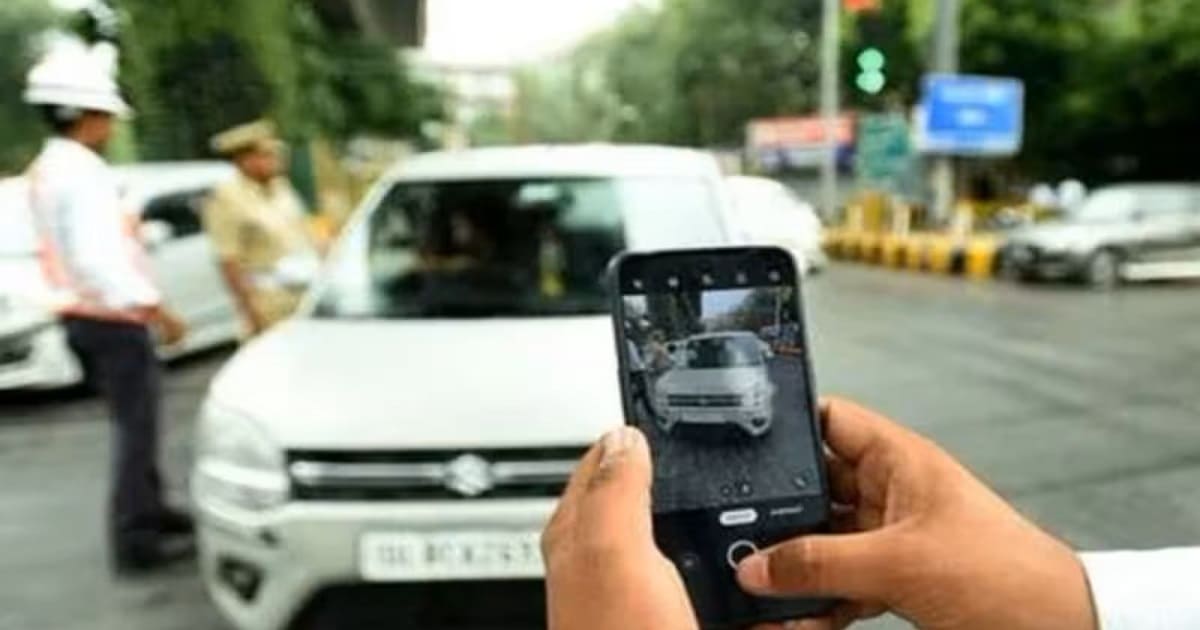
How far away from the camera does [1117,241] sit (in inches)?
586

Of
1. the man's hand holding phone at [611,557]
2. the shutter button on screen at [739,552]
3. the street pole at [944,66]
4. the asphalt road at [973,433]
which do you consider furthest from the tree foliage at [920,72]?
the man's hand holding phone at [611,557]

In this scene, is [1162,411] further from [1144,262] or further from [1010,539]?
[1144,262]

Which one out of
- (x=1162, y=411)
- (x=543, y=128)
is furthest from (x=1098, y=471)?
(x=543, y=128)

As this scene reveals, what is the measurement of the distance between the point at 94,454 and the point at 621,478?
547 centimetres

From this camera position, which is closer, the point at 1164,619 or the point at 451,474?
the point at 1164,619

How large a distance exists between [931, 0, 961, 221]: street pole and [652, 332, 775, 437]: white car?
56.8ft

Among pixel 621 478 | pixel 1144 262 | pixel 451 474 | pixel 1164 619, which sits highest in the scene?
pixel 621 478

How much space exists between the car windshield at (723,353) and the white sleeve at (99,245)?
2888 millimetres

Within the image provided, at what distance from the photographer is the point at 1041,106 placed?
87.5 ft

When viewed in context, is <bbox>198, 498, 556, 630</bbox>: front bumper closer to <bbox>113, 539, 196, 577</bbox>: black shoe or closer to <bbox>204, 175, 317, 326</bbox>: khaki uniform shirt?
<bbox>113, 539, 196, 577</bbox>: black shoe

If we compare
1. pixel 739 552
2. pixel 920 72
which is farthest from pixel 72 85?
pixel 920 72

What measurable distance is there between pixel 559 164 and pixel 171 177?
513 cm

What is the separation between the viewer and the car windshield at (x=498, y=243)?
371 centimetres

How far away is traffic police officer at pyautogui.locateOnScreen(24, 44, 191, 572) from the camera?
144 inches
